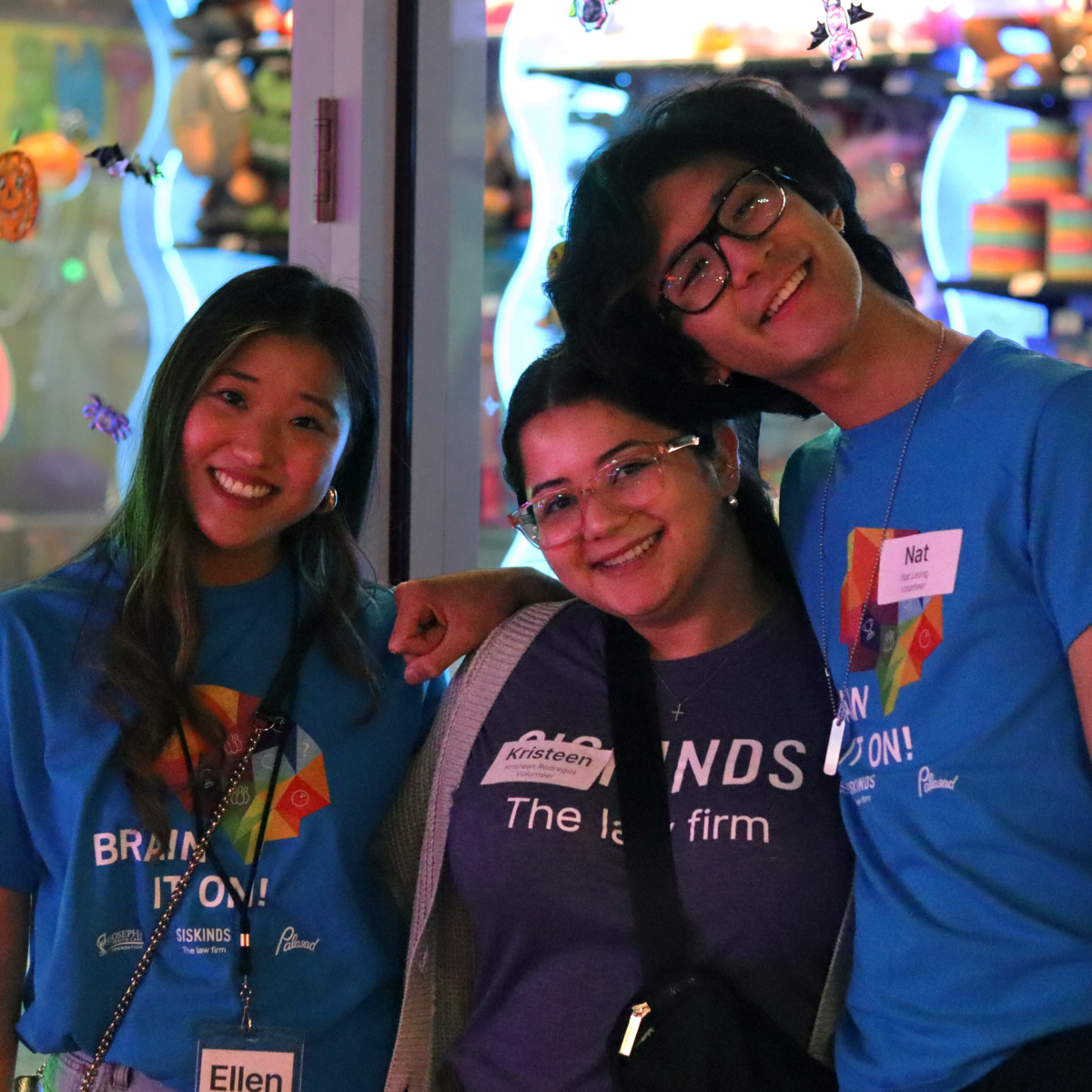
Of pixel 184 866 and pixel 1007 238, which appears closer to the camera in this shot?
pixel 184 866

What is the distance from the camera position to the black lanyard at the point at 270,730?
168cm

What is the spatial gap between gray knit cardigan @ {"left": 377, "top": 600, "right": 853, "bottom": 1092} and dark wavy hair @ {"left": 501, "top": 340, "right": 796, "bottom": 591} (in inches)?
9.5

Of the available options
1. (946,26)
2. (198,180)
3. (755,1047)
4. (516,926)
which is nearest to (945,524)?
(755,1047)

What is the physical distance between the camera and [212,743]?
5.71ft

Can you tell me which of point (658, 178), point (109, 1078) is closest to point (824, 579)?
point (658, 178)

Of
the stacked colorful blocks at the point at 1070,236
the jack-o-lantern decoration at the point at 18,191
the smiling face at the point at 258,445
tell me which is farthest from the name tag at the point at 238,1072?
the stacked colorful blocks at the point at 1070,236

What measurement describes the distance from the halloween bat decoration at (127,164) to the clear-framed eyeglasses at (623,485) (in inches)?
53.4

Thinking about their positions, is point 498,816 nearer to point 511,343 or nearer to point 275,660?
point 275,660

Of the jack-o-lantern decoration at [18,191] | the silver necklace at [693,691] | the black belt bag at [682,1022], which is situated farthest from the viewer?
→ the jack-o-lantern decoration at [18,191]

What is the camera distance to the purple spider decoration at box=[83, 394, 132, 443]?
2.72 meters

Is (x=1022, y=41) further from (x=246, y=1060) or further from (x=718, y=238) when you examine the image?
(x=246, y=1060)

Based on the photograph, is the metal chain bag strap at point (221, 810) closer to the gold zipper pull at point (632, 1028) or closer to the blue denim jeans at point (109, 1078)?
the blue denim jeans at point (109, 1078)

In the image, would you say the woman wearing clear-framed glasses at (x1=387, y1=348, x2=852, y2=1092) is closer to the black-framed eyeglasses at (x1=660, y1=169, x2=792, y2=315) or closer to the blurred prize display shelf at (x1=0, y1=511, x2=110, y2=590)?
the black-framed eyeglasses at (x1=660, y1=169, x2=792, y2=315)

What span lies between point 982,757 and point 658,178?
2.42 ft
